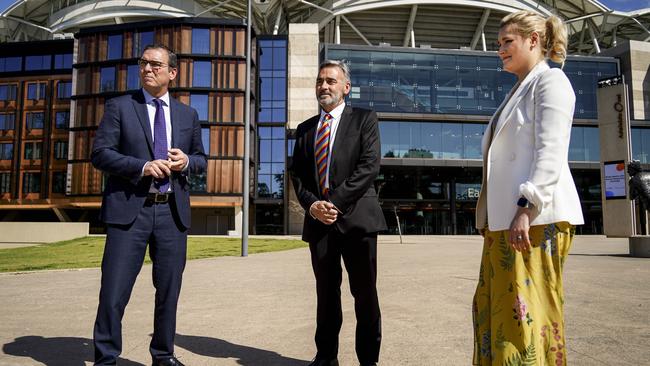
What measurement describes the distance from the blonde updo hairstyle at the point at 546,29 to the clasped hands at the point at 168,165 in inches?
87.3

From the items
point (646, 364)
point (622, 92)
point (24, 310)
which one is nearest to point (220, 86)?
point (622, 92)

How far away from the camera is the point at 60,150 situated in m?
50.8

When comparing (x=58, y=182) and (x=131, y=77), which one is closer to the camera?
(x=131, y=77)

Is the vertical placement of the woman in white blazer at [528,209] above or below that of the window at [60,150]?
below

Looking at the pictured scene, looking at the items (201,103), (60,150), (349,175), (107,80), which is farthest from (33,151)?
(349,175)

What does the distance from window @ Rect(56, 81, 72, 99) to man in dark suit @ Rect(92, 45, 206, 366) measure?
179 ft

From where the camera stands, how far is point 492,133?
266cm

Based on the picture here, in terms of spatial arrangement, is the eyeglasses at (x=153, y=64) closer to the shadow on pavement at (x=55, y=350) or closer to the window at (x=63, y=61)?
the shadow on pavement at (x=55, y=350)

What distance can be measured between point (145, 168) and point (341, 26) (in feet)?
190

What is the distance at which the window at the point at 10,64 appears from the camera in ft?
170

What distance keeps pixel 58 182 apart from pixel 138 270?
5343 centimetres

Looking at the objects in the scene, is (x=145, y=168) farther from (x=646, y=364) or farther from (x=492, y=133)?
(x=646, y=364)

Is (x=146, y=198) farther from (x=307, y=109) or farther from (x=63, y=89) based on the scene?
(x=63, y=89)

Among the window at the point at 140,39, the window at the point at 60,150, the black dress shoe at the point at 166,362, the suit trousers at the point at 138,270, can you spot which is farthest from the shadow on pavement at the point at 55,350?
the window at the point at 60,150
